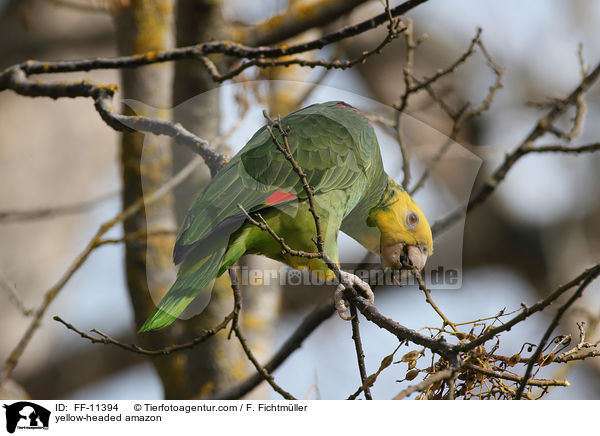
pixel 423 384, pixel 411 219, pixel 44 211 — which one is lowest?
pixel 423 384

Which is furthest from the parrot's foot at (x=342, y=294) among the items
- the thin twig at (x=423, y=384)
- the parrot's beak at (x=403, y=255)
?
the thin twig at (x=423, y=384)

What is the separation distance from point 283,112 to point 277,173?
2.85 ft

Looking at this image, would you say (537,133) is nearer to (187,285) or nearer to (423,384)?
(423,384)

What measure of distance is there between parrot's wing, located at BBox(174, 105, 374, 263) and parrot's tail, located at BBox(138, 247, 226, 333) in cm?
3

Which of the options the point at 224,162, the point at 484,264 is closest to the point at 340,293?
the point at 224,162

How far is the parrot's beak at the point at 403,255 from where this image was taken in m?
1.49

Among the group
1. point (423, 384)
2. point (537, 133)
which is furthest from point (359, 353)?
point (537, 133)

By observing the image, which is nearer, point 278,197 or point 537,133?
point 278,197

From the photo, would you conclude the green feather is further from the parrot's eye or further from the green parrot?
the parrot's eye

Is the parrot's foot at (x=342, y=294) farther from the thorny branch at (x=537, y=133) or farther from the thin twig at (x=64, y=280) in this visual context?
the thin twig at (x=64, y=280)

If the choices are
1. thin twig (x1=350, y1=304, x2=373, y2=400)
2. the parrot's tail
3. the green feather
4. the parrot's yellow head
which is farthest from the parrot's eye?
the parrot's tail
